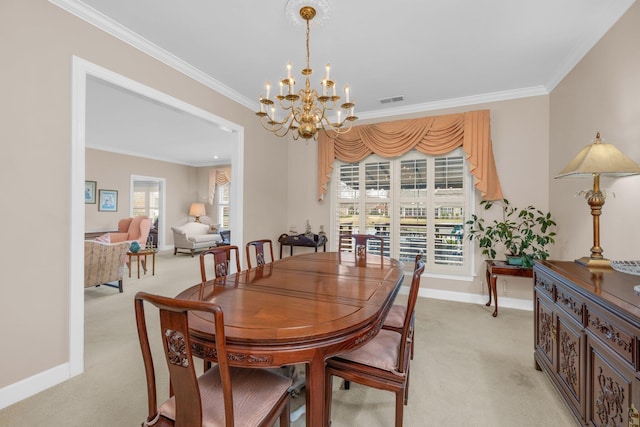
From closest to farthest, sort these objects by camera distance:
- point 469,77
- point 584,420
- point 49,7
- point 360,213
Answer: point 584,420 → point 49,7 → point 469,77 → point 360,213

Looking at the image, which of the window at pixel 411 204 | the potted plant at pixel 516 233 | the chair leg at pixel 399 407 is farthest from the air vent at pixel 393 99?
the chair leg at pixel 399 407

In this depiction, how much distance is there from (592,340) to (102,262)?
5.01 metres

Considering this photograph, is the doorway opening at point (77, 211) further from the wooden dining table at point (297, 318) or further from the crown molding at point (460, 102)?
the crown molding at point (460, 102)

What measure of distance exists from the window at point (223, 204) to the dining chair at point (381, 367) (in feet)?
27.8

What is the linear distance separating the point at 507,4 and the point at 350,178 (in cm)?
281

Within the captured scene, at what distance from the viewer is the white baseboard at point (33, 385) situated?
179cm

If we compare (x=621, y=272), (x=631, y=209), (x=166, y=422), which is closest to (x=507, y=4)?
(x=631, y=209)

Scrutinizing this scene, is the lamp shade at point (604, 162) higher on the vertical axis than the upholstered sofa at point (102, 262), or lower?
higher

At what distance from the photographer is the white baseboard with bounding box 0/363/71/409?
5.88 ft

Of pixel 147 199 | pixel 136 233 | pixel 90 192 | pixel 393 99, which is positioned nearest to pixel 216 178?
pixel 147 199

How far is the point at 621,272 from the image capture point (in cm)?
169

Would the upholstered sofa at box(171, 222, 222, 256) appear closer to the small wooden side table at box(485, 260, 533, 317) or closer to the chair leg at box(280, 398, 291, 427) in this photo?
the small wooden side table at box(485, 260, 533, 317)

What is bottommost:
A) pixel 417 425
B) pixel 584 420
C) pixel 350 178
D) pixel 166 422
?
pixel 417 425

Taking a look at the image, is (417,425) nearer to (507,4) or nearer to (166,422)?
(166,422)
